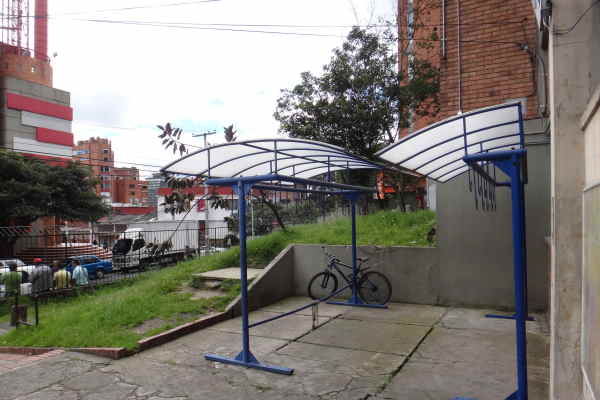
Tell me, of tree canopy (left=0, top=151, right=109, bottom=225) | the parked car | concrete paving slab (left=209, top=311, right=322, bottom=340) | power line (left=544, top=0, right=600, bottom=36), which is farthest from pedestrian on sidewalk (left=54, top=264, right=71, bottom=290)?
power line (left=544, top=0, right=600, bottom=36)

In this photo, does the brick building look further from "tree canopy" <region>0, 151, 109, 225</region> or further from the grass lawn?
"tree canopy" <region>0, 151, 109, 225</region>

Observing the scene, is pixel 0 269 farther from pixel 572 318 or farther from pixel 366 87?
pixel 572 318

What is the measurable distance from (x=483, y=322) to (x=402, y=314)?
4.22 feet

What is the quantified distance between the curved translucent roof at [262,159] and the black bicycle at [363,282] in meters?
2.34

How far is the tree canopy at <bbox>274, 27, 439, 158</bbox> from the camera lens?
11.5 m

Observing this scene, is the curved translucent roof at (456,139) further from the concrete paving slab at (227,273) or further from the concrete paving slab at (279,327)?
the concrete paving slab at (227,273)

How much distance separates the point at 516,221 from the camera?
12.9 feet

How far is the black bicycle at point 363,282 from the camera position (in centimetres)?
811

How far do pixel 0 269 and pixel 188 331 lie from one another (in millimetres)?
9727

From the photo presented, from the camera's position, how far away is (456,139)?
516 cm

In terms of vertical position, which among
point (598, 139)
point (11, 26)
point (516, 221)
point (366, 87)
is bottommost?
point (516, 221)

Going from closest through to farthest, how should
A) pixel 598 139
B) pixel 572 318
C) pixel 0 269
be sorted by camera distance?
pixel 598 139
pixel 572 318
pixel 0 269

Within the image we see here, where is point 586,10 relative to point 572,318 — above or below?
above

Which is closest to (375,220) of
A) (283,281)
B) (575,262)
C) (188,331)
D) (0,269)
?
(283,281)
